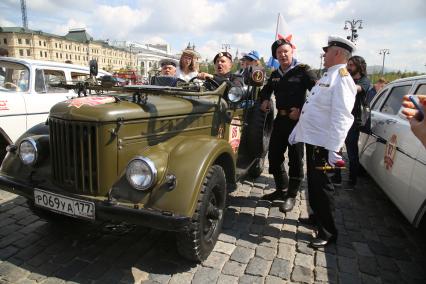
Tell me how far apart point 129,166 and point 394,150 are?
3.09 meters

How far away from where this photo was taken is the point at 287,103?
4.00 metres

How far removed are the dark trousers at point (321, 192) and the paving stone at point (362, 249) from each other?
0.27 meters

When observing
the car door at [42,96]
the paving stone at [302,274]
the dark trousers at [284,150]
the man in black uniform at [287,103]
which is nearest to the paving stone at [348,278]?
the paving stone at [302,274]

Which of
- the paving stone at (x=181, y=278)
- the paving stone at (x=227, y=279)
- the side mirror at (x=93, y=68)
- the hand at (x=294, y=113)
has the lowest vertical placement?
the paving stone at (x=181, y=278)

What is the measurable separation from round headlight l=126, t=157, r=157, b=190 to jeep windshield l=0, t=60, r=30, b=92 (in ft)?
15.1

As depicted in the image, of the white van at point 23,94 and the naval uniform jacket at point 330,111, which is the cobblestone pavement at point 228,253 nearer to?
the naval uniform jacket at point 330,111

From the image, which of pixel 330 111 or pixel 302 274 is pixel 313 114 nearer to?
pixel 330 111

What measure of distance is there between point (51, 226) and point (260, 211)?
8.11 feet

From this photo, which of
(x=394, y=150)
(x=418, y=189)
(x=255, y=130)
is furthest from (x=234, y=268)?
(x=394, y=150)

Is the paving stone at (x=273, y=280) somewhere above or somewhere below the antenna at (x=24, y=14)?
below

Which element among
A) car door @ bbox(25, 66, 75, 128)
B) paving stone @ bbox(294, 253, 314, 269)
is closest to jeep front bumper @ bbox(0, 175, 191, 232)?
A: paving stone @ bbox(294, 253, 314, 269)

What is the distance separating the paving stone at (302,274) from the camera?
9.32 ft

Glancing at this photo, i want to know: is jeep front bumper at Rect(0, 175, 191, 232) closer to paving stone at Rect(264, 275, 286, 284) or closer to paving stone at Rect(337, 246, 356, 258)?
paving stone at Rect(264, 275, 286, 284)

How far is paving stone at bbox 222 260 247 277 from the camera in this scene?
290cm
